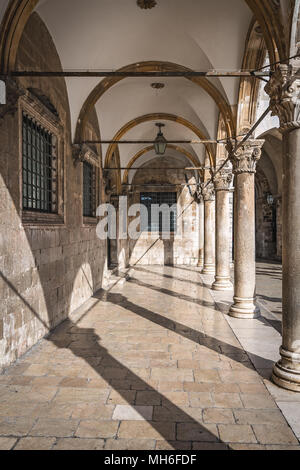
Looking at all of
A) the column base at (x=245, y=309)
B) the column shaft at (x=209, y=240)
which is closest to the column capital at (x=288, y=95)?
the column base at (x=245, y=309)

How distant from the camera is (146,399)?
369 centimetres

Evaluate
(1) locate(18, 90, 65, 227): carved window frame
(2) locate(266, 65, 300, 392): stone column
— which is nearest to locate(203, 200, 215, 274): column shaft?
(1) locate(18, 90, 65, 227): carved window frame

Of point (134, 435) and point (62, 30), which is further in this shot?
point (62, 30)

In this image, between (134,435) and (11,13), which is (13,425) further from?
(11,13)

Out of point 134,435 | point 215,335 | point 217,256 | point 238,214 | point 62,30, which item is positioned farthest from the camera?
point 217,256

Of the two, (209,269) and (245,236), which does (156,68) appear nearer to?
(245,236)

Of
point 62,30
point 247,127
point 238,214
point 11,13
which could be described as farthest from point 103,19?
point 238,214

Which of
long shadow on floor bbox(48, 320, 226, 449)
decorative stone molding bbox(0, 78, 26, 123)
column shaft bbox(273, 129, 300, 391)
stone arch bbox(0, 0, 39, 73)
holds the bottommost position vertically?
long shadow on floor bbox(48, 320, 226, 449)

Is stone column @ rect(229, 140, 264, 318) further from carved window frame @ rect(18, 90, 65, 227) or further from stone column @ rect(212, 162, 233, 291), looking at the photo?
carved window frame @ rect(18, 90, 65, 227)

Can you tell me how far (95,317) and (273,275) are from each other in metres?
8.80

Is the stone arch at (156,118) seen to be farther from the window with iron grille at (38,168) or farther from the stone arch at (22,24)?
the stone arch at (22,24)

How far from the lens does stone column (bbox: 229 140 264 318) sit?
7055 mm

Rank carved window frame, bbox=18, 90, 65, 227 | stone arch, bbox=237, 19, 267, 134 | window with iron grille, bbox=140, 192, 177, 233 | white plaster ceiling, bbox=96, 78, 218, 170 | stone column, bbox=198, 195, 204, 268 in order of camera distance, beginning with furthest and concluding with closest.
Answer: window with iron grille, bbox=140, 192, 177, 233 → stone column, bbox=198, 195, 204, 268 → white plaster ceiling, bbox=96, 78, 218, 170 → stone arch, bbox=237, 19, 267, 134 → carved window frame, bbox=18, 90, 65, 227

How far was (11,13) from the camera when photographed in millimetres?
4477
